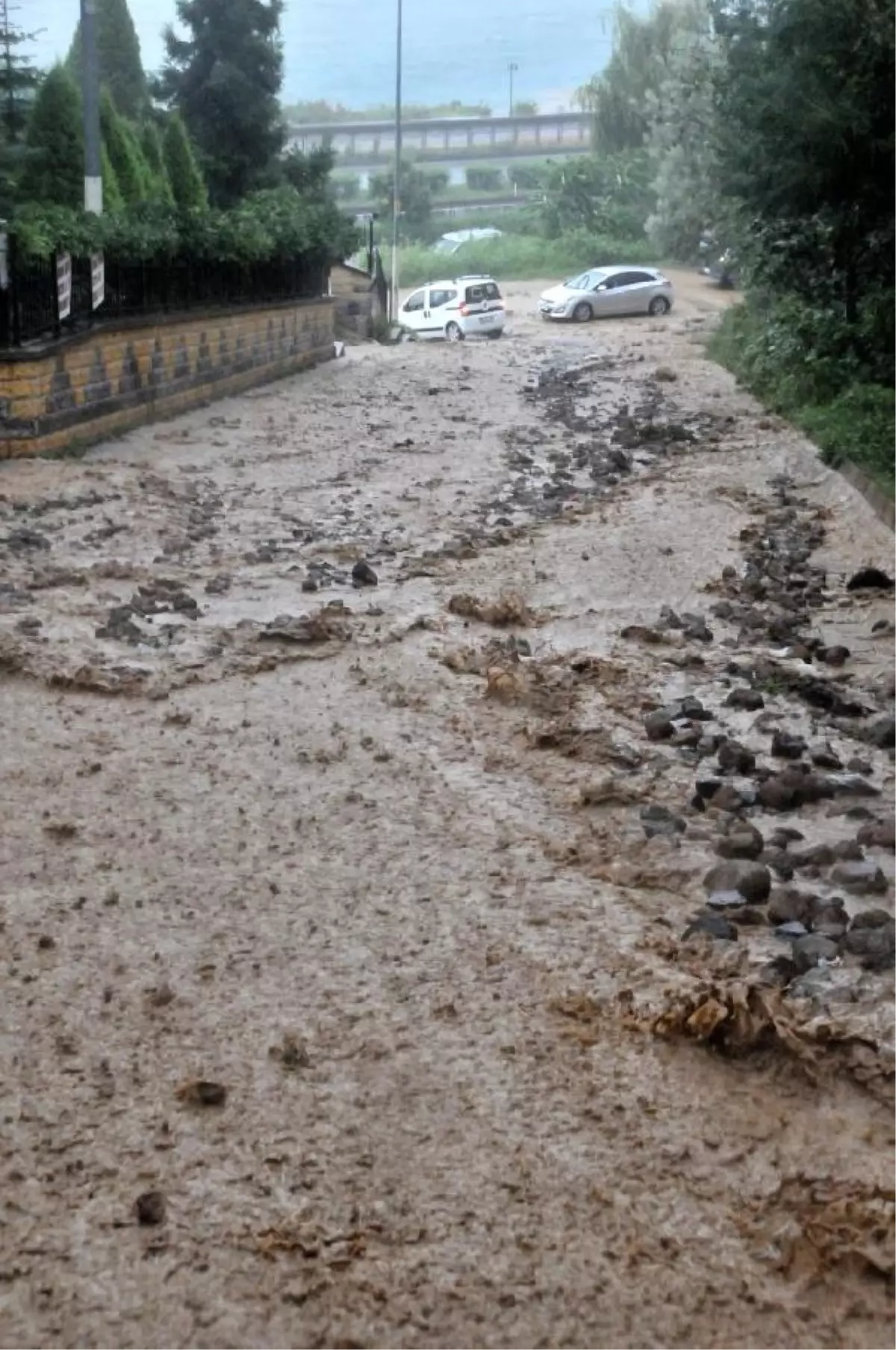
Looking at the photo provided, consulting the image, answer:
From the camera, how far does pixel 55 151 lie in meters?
21.5

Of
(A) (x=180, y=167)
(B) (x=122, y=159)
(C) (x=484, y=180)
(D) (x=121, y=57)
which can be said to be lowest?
(B) (x=122, y=159)

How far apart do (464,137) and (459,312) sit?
50.8 metres

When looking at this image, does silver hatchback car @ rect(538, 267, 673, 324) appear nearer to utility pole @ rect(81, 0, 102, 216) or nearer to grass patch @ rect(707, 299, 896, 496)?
grass patch @ rect(707, 299, 896, 496)

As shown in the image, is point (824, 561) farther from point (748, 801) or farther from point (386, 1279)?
point (386, 1279)

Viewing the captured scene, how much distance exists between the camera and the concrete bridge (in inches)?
3263

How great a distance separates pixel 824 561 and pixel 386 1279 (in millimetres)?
8070

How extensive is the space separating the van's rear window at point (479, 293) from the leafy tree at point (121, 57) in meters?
8.36

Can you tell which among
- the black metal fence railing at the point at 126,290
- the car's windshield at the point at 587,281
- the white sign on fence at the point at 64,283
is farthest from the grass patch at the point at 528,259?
the white sign on fence at the point at 64,283

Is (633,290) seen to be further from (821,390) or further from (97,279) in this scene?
(97,279)

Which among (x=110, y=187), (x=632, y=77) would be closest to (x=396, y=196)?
(x=632, y=77)

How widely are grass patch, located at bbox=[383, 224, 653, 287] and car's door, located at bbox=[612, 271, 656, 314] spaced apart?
52.4 ft

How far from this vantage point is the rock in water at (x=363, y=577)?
358 inches

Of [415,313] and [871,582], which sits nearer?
[871,582]

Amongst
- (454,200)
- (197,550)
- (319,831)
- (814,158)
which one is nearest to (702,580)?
(197,550)
